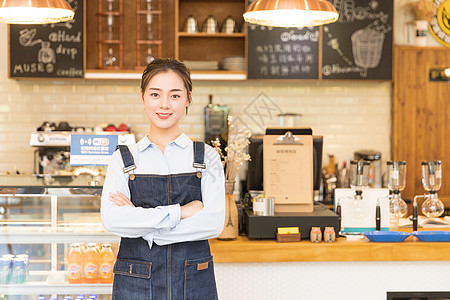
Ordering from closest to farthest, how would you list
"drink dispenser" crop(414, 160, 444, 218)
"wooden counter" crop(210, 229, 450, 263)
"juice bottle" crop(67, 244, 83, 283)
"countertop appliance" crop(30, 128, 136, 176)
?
"juice bottle" crop(67, 244, 83, 283) < "wooden counter" crop(210, 229, 450, 263) < "drink dispenser" crop(414, 160, 444, 218) < "countertop appliance" crop(30, 128, 136, 176)

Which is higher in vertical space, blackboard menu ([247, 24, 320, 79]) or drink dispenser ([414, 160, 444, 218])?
blackboard menu ([247, 24, 320, 79])

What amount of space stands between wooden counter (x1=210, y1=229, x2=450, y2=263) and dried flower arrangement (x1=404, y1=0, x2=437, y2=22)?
3051mm

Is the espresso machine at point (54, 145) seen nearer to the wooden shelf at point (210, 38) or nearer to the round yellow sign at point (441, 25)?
the wooden shelf at point (210, 38)

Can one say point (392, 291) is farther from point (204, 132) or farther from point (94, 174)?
point (204, 132)

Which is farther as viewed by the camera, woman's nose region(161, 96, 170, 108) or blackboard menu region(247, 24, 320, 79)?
blackboard menu region(247, 24, 320, 79)

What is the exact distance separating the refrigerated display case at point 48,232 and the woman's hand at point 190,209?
61 cm

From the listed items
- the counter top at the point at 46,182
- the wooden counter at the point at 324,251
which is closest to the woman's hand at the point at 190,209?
the counter top at the point at 46,182

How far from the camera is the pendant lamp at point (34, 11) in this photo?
2.91m

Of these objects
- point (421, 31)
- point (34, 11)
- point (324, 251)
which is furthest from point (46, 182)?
point (421, 31)

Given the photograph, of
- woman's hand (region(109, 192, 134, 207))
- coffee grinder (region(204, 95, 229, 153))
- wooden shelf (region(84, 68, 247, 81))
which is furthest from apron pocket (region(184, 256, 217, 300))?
coffee grinder (region(204, 95, 229, 153))

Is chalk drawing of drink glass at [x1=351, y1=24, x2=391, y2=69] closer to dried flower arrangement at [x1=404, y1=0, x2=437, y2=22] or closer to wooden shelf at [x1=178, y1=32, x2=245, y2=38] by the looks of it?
dried flower arrangement at [x1=404, y1=0, x2=437, y2=22]

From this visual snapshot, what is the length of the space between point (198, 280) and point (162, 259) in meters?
0.15

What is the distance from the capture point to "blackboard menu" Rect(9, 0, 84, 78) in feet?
17.0

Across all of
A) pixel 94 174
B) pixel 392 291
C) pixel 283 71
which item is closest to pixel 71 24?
pixel 283 71
